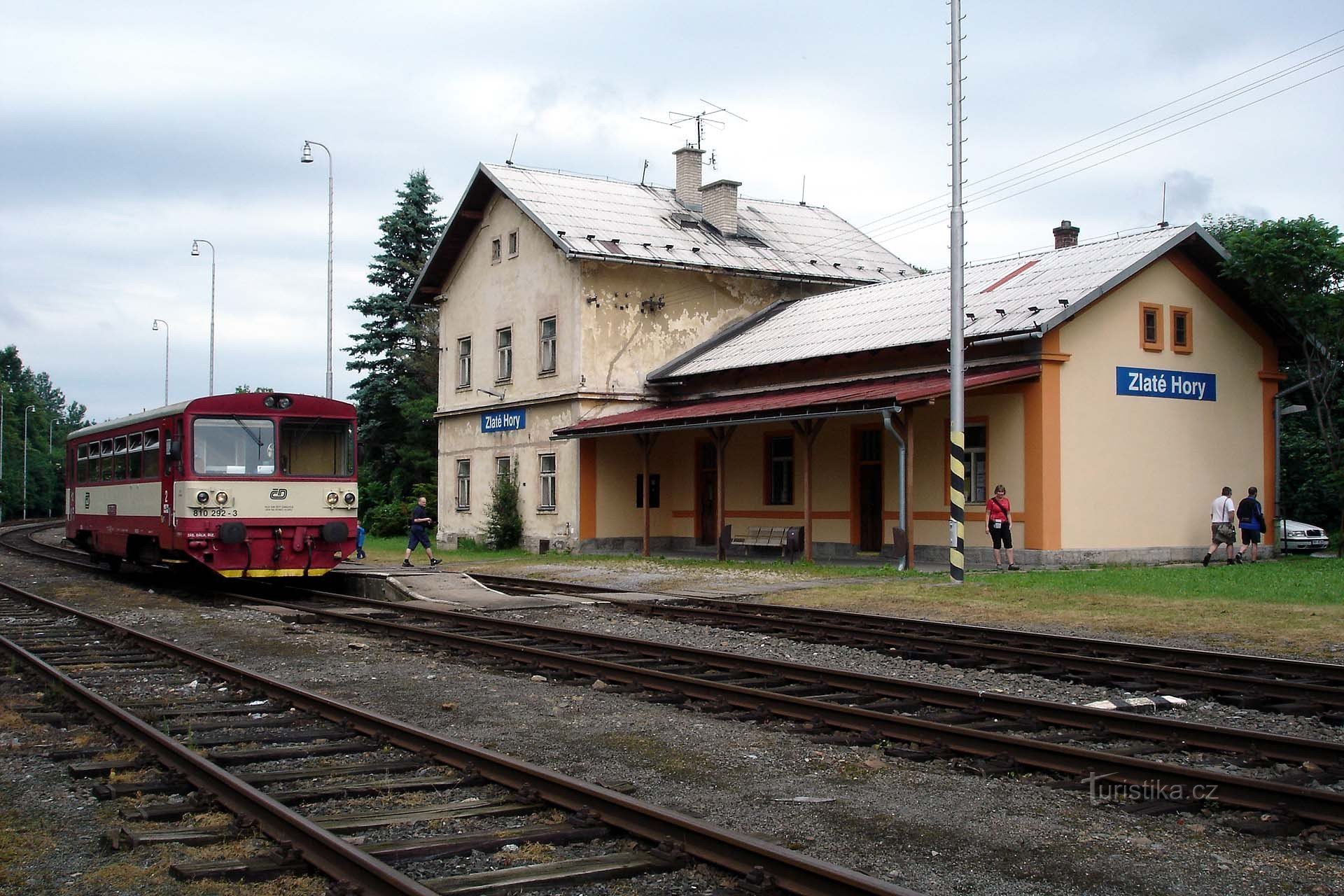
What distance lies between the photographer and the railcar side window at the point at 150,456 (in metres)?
17.7

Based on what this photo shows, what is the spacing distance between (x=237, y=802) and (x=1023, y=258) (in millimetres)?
23093

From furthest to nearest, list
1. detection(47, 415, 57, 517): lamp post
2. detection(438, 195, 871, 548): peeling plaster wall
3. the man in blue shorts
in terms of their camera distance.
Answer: detection(47, 415, 57, 517): lamp post → detection(438, 195, 871, 548): peeling plaster wall → the man in blue shorts

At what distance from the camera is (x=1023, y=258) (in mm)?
26234

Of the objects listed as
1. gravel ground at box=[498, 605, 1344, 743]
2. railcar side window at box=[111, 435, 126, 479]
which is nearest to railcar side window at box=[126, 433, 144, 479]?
railcar side window at box=[111, 435, 126, 479]

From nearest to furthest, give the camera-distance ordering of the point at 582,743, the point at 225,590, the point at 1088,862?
the point at 1088,862 < the point at 582,743 < the point at 225,590

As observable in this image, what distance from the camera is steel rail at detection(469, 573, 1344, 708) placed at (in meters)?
9.51

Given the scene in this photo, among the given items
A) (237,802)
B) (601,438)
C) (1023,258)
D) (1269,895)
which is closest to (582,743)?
(237,802)

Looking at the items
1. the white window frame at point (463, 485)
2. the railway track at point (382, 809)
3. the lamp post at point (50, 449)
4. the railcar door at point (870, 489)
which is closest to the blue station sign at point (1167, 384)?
the railcar door at point (870, 489)

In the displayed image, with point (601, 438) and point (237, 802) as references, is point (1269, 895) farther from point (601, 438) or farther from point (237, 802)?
point (601, 438)

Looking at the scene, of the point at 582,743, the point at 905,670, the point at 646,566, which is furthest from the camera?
the point at 646,566

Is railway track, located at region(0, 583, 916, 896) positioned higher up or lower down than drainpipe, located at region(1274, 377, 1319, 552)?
lower down

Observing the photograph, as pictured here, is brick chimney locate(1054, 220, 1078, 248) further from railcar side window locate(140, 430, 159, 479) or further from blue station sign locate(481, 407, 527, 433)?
railcar side window locate(140, 430, 159, 479)

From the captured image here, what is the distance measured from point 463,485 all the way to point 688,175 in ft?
35.7

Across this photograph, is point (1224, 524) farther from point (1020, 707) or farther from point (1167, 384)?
point (1020, 707)
